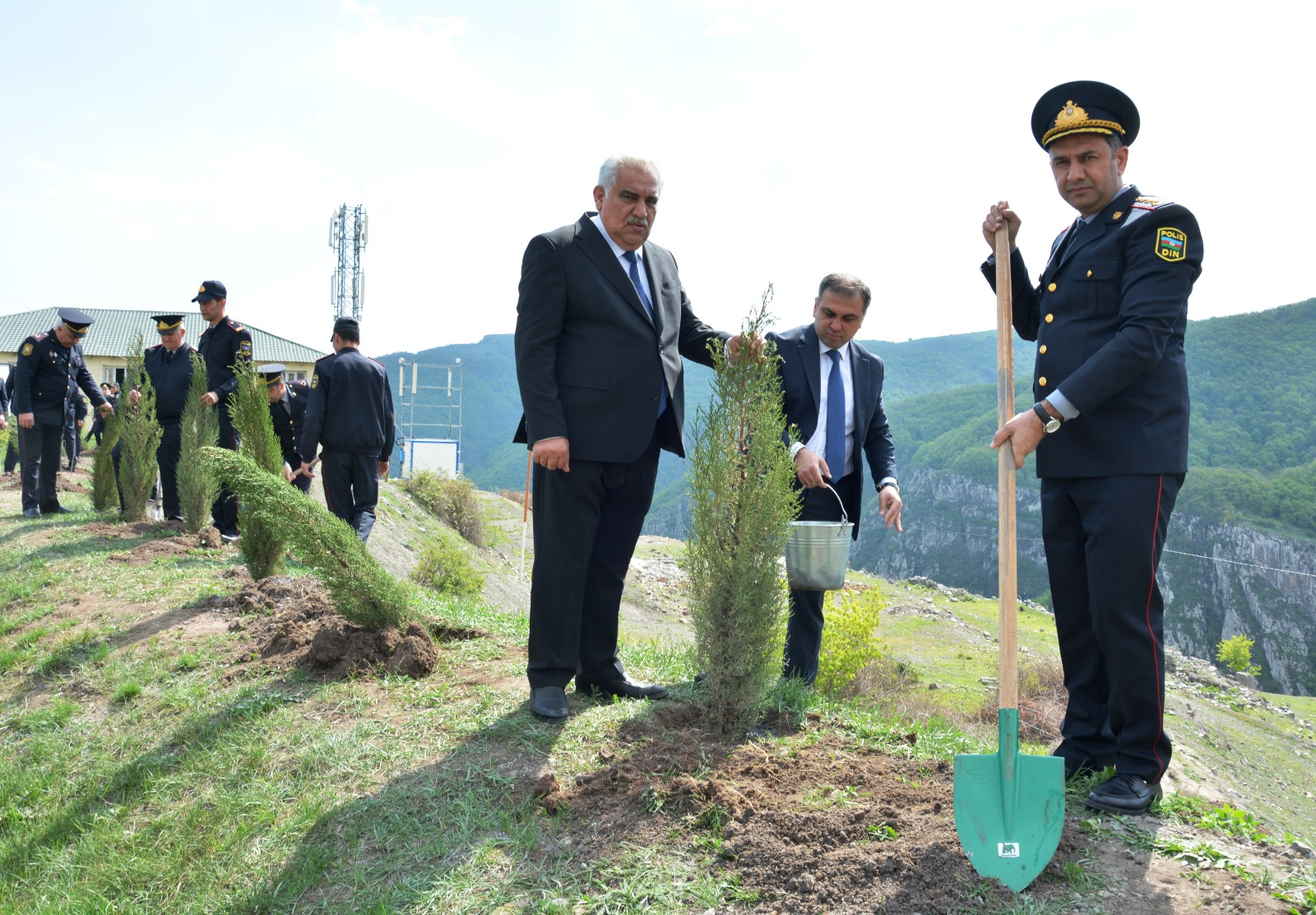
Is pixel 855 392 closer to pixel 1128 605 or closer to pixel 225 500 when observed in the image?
pixel 1128 605

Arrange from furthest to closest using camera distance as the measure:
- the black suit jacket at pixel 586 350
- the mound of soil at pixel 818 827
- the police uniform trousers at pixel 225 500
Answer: the police uniform trousers at pixel 225 500 → the black suit jacket at pixel 586 350 → the mound of soil at pixel 818 827

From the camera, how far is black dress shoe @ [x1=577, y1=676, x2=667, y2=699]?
416cm

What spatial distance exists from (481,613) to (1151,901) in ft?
15.5

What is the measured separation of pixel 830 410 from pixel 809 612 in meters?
1.04

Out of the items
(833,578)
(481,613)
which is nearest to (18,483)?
(481,613)

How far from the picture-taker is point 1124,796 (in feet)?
9.80

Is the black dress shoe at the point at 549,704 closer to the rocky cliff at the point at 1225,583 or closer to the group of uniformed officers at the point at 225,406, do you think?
the group of uniformed officers at the point at 225,406

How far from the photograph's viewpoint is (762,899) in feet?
8.39

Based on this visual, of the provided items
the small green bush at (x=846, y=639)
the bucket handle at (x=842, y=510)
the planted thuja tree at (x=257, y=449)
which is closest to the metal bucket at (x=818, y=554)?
the bucket handle at (x=842, y=510)

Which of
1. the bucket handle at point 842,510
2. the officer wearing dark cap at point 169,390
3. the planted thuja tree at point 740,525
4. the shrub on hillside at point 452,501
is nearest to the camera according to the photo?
the planted thuja tree at point 740,525

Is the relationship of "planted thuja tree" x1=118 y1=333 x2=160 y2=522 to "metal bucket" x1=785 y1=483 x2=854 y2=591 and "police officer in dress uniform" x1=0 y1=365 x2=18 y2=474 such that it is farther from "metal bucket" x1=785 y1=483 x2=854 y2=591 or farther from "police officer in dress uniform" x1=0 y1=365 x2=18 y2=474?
"police officer in dress uniform" x1=0 y1=365 x2=18 y2=474

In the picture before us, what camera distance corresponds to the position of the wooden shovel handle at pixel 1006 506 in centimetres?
283

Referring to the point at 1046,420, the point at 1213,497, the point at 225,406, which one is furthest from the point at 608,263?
the point at 1213,497

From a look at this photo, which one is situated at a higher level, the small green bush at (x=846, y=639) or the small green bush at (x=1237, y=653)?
the small green bush at (x=846, y=639)
